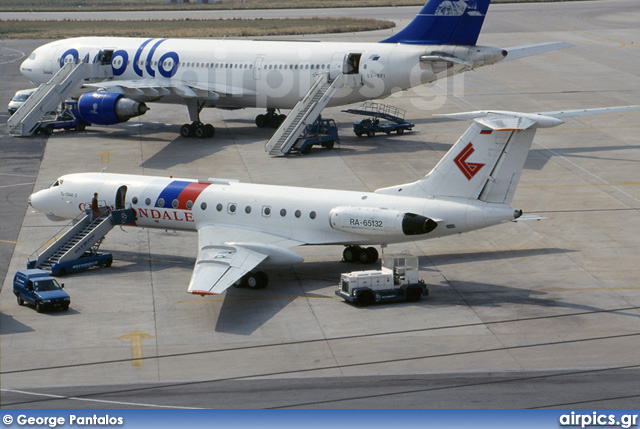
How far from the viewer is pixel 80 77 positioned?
67625 mm

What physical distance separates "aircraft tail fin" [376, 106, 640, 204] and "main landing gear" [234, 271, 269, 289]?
23.0ft

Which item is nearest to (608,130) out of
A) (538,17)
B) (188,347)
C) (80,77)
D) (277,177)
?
(277,177)

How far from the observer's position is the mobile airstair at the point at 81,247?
130 ft

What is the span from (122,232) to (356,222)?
13207 mm

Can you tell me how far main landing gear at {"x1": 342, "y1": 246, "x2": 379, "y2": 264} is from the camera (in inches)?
1577

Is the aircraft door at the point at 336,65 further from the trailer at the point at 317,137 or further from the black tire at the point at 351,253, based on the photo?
the black tire at the point at 351,253

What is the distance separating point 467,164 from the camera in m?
37.3

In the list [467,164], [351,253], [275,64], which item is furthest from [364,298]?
[275,64]

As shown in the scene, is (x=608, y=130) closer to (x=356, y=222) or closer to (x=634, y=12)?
(x=356, y=222)

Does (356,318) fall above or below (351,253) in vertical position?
above

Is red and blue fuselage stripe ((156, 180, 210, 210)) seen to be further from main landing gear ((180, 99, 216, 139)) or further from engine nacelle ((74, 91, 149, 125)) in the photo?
main landing gear ((180, 99, 216, 139))

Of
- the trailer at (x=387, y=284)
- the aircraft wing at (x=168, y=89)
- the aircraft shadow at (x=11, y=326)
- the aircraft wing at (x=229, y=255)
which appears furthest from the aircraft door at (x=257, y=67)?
the aircraft shadow at (x=11, y=326)

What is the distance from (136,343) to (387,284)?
9.37 meters

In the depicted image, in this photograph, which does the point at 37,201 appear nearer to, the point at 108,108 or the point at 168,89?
the point at 108,108
